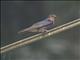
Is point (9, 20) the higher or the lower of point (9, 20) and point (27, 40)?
the lower

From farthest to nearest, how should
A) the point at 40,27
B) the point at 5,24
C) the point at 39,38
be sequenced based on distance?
the point at 5,24 → the point at 40,27 → the point at 39,38

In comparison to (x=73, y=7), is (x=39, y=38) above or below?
above

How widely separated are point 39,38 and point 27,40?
0.05ft

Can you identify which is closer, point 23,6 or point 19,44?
point 19,44

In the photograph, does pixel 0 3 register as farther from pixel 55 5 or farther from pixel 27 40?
pixel 27 40

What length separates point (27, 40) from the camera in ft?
1.13

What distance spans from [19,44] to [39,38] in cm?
3

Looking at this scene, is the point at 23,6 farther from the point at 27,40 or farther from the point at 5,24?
the point at 27,40

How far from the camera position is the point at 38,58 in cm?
108

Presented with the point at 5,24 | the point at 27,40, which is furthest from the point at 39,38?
the point at 5,24

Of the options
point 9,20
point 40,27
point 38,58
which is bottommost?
point 38,58

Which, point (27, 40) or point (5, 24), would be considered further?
point (5, 24)

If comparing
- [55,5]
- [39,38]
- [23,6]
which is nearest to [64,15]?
[55,5]

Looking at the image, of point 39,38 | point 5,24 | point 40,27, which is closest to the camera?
point 39,38
